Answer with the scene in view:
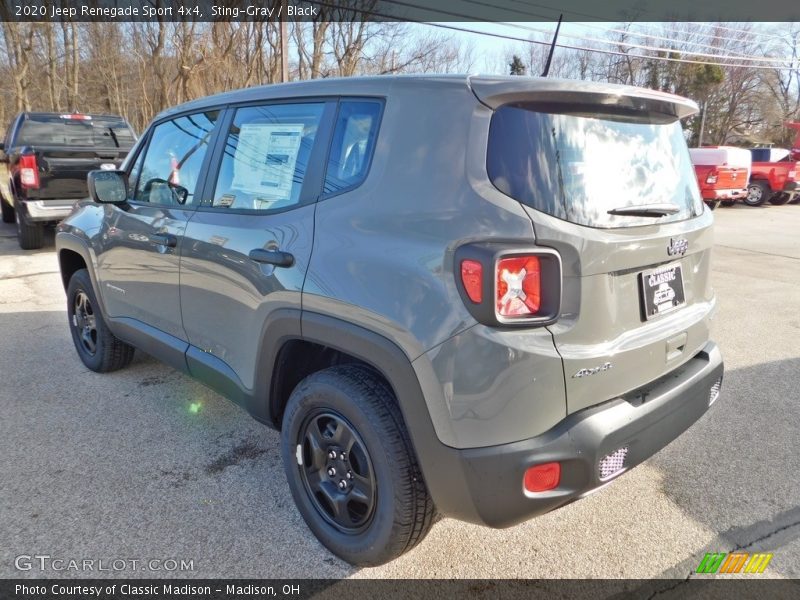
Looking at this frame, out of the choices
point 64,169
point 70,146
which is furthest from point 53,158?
point 70,146

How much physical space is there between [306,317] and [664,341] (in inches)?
54.3

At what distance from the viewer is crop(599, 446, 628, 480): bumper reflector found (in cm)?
186

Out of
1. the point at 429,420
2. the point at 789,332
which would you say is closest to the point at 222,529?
the point at 429,420

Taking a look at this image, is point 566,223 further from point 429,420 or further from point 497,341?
point 429,420

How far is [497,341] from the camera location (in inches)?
66.9

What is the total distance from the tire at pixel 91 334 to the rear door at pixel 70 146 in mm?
4284

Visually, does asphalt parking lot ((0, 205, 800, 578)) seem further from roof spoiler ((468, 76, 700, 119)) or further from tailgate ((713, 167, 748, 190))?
tailgate ((713, 167, 748, 190))

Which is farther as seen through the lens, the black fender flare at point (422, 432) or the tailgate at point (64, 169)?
the tailgate at point (64, 169)

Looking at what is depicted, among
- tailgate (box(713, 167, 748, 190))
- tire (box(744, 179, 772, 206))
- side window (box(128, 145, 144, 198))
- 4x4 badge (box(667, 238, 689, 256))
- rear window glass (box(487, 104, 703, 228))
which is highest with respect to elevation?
rear window glass (box(487, 104, 703, 228))

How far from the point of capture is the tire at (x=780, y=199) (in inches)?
705

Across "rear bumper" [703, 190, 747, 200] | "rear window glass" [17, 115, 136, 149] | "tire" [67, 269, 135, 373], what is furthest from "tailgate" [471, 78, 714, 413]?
"rear bumper" [703, 190, 747, 200]

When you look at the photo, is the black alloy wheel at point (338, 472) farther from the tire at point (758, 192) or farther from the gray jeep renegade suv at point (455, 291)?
the tire at point (758, 192)

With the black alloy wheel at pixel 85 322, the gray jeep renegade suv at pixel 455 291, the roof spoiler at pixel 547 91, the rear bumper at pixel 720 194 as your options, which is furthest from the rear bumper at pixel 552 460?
the rear bumper at pixel 720 194

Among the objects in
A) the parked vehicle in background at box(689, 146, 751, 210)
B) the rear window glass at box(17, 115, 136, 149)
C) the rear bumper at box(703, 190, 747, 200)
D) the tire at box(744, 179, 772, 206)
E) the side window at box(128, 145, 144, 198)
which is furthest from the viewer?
the tire at box(744, 179, 772, 206)
